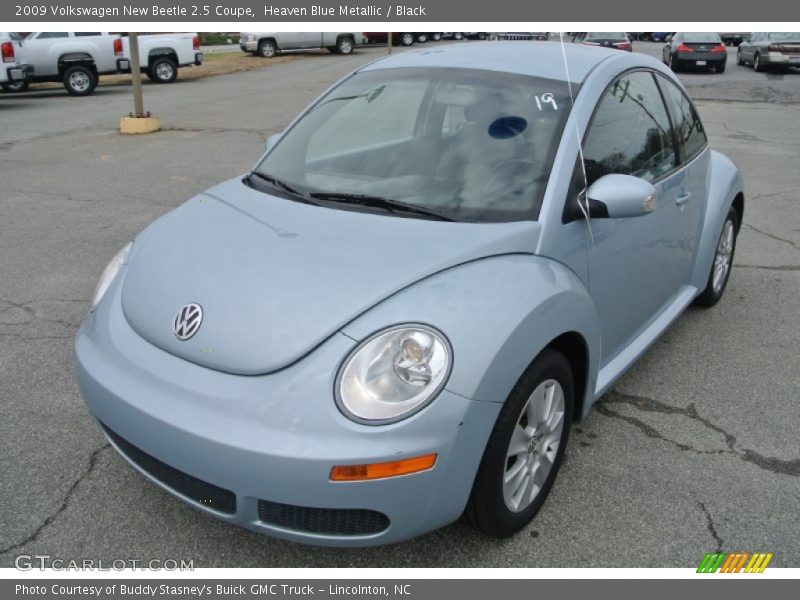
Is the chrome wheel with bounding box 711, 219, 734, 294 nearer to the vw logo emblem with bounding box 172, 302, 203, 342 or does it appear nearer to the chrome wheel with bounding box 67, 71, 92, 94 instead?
the vw logo emblem with bounding box 172, 302, 203, 342

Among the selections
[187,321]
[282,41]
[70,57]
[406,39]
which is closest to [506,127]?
[187,321]

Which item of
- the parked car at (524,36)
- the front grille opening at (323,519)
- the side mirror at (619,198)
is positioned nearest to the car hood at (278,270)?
the side mirror at (619,198)

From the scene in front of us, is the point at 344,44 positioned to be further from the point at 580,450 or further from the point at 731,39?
the point at 580,450

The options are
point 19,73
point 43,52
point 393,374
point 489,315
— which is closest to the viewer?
point 393,374

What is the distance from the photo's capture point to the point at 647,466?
3.17 m

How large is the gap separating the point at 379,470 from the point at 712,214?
10.2 ft

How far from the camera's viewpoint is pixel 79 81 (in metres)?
17.3

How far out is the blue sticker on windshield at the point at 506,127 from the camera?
3137mm

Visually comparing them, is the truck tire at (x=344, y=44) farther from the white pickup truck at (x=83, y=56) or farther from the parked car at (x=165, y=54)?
the white pickup truck at (x=83, y=56)

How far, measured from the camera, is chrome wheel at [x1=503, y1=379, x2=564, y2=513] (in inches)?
101

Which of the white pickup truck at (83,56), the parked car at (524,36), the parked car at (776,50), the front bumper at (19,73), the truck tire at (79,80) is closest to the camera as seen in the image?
the parked car at (524,36)

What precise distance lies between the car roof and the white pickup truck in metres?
15.2

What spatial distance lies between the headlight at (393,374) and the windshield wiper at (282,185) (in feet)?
3.36

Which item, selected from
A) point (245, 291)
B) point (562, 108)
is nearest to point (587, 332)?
point (562, 108)
